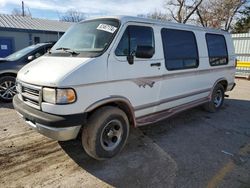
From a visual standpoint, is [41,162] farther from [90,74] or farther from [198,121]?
[198,121]

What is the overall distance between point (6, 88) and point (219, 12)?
1251 inches

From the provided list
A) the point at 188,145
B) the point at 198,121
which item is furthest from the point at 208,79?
the point at 188,145

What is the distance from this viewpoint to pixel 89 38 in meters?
4.00

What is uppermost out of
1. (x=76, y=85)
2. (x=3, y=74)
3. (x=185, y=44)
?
(x=185, y=44)

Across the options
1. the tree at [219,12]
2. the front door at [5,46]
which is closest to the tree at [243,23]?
the tree at [219,12]

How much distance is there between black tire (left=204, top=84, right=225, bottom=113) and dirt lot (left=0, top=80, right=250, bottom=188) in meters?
1.14

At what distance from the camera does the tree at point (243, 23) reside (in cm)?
3212

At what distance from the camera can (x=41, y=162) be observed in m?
3.76

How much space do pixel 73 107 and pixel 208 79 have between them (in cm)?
410

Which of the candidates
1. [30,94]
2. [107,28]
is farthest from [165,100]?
[30,94]

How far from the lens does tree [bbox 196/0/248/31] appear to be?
3153cm

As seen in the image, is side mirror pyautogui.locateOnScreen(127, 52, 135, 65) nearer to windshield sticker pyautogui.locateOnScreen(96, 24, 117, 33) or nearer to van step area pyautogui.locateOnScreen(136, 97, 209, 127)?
windshield sticker pyautogui.locateOnScreen(96, 24, 117, 33)

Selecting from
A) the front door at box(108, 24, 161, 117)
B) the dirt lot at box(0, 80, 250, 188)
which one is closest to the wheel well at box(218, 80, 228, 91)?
the dirt lot at box(0, 80, 250, 188)

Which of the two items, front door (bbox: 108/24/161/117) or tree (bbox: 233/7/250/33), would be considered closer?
front door (bbox: 108/24/161/117)
